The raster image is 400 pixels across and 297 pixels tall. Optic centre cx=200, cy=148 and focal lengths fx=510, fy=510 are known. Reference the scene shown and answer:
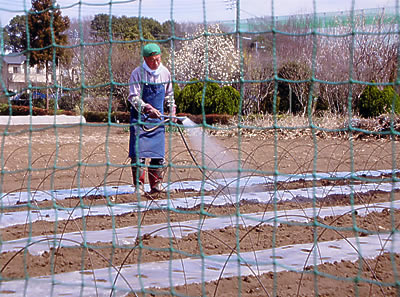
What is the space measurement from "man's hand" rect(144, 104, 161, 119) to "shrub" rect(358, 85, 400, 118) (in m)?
8.47

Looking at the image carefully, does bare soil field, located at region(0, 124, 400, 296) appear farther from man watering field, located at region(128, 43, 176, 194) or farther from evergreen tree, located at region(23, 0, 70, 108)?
evergreen tree, located at region(23, 0, 70, 108)

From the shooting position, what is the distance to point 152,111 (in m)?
4.47

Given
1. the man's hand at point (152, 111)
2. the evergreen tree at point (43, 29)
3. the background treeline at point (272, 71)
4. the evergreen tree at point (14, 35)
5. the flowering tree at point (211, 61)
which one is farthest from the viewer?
the flowering tree at point (211, 61)

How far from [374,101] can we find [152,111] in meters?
8.79

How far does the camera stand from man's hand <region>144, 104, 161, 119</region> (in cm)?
446

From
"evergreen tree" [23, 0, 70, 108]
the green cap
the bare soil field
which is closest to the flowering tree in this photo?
"evergreen tree" [23, 0, 70, 108]

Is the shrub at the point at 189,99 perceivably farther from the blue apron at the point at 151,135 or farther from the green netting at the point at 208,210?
the blue apron at the point at 151,135

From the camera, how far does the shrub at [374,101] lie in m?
11.9

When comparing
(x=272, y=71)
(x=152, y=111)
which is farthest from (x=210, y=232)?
(x=272, y=71)

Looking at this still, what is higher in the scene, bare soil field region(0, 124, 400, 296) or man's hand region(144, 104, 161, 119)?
man's hand region(144, 104, 161, 119)

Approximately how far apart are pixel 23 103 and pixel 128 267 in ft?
71.2

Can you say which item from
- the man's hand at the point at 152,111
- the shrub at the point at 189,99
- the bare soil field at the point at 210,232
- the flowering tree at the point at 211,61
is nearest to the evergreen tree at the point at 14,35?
the bare soil field at the point at 210,232

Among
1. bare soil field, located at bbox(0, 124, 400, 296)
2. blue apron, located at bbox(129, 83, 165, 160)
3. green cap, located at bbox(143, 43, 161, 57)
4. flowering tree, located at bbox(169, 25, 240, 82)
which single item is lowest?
bare soil field, located at bbox(0, 124, 400, 296)

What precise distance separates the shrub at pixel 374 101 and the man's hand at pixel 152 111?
8.47 m
